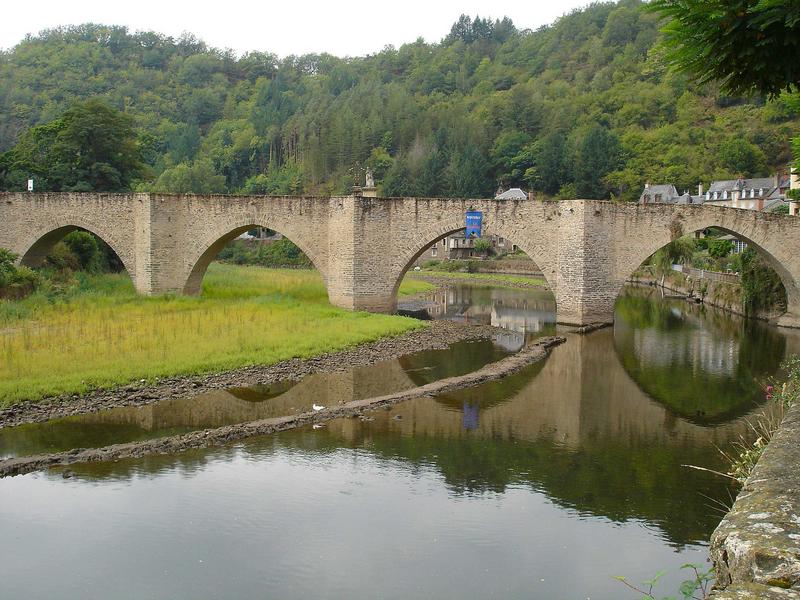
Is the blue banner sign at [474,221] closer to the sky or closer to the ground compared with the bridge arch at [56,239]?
closer to the sky

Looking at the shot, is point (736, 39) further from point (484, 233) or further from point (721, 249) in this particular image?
point (721, 249)

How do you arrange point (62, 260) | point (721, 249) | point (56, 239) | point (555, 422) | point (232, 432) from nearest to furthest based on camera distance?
point (232, 432)
point (555, 422)
point (56, 239)
point (62, 260)
point (721, 249)

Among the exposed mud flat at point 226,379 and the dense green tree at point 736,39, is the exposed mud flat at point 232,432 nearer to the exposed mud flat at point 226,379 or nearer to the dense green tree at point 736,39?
the exposed mud flat at point 226,379

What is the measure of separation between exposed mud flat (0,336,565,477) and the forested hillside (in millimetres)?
27209

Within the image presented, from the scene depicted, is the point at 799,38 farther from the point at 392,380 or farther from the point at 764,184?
the point at 764,184

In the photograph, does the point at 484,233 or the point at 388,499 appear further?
the point at 484,233

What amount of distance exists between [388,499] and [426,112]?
66.1m

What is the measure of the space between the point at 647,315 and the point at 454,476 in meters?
20.3

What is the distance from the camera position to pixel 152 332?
770 inches

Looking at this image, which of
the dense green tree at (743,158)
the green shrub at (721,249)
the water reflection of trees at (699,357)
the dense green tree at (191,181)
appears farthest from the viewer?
the dense green tree at (191,181)

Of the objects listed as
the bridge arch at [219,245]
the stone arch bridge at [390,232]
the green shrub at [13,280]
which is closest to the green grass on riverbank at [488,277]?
the stone arch bridge at [390,232]

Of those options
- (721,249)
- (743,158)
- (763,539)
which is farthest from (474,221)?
(743,158)

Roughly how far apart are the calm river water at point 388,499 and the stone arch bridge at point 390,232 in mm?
8688

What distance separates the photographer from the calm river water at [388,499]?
7.93m
